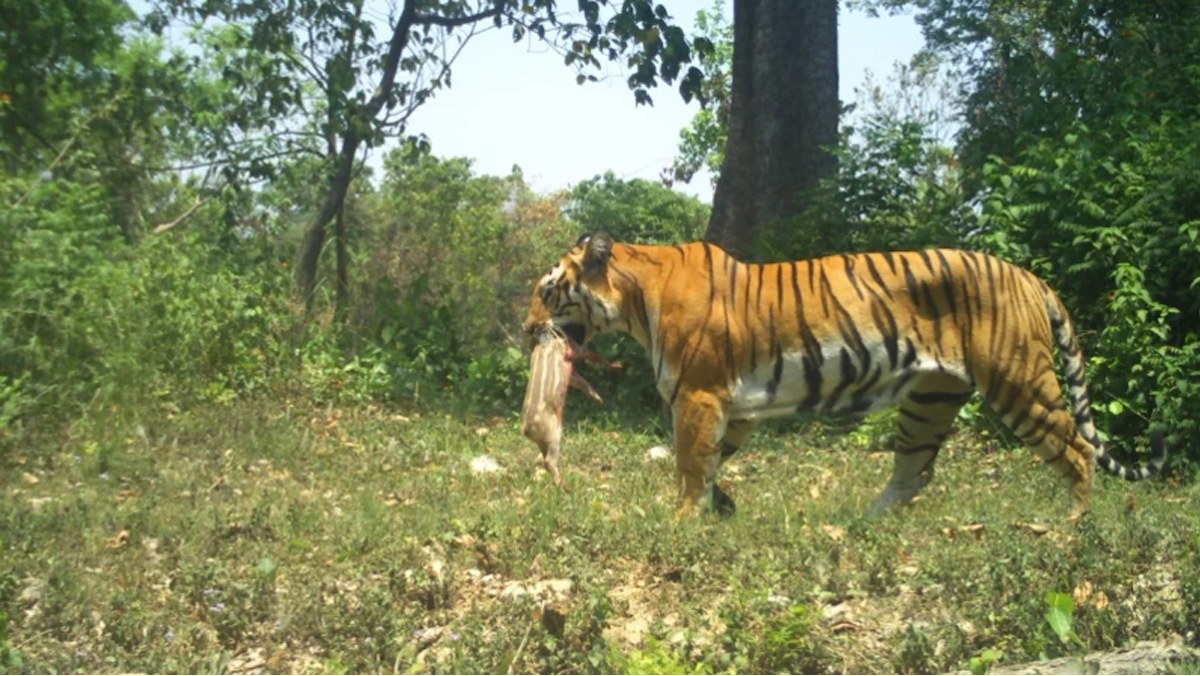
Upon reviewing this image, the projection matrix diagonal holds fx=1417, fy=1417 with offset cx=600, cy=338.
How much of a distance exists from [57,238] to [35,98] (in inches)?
222

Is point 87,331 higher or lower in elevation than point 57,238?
lower

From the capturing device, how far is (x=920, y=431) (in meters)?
7.64

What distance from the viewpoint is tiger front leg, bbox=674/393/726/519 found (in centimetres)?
719

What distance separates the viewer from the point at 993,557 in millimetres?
5512

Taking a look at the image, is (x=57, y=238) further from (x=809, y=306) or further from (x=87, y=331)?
(x=809, y=306)

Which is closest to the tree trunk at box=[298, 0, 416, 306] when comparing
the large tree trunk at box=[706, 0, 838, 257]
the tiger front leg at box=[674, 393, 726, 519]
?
the large tree trunk at box=[706, 0, 838, 257]

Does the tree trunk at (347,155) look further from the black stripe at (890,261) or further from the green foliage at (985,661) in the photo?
the green foliage at (985,661)

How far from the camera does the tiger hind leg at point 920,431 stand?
7523 mm

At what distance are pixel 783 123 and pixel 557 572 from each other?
737 cm

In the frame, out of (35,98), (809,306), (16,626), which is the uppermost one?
(35,98)

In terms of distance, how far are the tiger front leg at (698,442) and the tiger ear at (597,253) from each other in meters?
0.90

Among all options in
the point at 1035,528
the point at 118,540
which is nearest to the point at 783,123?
the point at 1035,528

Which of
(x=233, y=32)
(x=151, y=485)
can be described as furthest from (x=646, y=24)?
(x=151, y=485)

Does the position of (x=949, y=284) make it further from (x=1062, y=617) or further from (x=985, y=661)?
(x=985, y=661)
